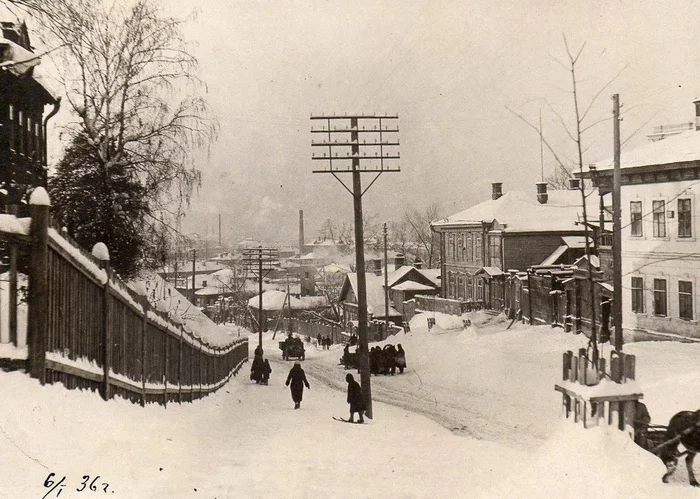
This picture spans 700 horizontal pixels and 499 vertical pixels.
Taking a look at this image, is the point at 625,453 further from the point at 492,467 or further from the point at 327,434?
the point at 327,434

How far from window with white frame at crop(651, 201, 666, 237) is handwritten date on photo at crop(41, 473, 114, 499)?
17.4m

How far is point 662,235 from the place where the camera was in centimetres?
1916

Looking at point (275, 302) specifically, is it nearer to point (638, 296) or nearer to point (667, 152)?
point (638, 296)

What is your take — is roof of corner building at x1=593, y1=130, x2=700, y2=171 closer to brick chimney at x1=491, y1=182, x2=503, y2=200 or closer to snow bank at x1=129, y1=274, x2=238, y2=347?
snow bank at x1=129, y1=274, x2=238, y2=347

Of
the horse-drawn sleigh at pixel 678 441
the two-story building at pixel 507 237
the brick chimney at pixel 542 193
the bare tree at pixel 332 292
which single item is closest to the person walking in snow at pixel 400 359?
the two-story building at pixel 507 237

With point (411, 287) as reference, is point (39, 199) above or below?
above

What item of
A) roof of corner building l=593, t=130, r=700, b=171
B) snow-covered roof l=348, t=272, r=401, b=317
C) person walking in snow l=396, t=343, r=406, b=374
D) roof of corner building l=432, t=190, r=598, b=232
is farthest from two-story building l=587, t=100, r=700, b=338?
snow-covered roof l=348, t=272, r=401, b=317

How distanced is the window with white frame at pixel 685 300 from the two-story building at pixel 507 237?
18213mm

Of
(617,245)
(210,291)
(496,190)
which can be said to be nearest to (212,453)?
(617,245)

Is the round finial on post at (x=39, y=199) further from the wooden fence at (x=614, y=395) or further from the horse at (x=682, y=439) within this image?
the horse at (x=682, y=439)

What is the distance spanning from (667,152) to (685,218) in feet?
6.88

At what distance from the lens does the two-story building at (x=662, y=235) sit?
17.8 meters

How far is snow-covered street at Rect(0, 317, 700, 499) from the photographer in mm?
4621

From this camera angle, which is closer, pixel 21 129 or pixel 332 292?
pixel 21 129
